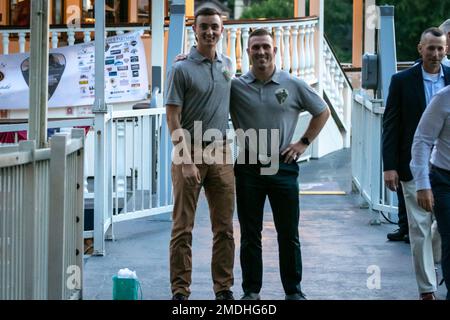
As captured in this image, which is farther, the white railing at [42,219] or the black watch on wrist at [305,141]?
the black watch on wrist at [305,141]

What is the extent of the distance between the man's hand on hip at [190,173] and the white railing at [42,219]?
74 cm

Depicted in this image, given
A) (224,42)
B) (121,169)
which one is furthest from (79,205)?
(224,42)

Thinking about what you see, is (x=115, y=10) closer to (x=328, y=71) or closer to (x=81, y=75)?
(x=81, y=75)

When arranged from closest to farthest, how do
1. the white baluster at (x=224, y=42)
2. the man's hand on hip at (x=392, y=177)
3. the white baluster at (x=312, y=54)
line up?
the man's hand on hip at (x=392, y=177) < the white baluster at (x=224, y=42) < the white baluster at (x=312, y=54)

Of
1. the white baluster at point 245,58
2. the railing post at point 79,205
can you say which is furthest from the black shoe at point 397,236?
the white baluster at point 245,58

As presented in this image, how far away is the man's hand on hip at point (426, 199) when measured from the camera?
26.8 ft

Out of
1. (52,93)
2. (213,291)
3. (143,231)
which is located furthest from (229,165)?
(52,93)

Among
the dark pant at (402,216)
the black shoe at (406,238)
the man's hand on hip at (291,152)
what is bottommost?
the black shoe at (406,238)

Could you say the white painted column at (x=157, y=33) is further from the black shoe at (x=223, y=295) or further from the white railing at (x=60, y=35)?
the black shoe at (x=223, y=295)

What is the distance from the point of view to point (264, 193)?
882 centimetres

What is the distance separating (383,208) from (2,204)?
6721mm

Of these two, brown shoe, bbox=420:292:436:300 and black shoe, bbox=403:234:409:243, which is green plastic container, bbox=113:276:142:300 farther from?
black shoe, bbox=403:234:409:243

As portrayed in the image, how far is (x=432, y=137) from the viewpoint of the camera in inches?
324

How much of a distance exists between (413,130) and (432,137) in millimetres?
1294
